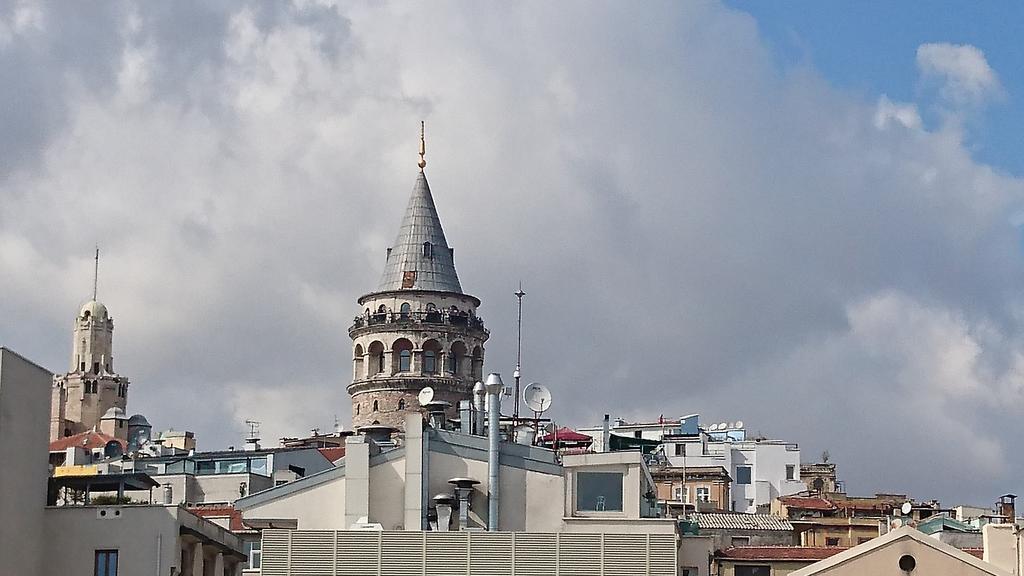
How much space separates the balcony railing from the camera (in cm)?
13075

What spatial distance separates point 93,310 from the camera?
18600cm

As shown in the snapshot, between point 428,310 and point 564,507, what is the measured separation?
74761mm

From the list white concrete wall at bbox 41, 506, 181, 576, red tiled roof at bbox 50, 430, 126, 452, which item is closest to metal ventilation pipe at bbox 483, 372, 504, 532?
white concrete wall at bbox 41, 506, 181, 576

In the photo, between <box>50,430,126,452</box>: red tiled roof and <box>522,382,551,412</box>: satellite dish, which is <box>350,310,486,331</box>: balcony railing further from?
<box>522,382,551,412</box>: satellite dish

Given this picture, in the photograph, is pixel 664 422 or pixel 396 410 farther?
pixel 396 410

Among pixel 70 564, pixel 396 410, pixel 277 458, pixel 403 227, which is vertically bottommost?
pixel 70 564

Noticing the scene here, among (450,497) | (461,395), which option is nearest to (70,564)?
(450,497)

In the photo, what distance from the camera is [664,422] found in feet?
380

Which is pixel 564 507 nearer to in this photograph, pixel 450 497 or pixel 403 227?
pixel 450 497

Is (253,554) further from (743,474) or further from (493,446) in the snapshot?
(743,474)

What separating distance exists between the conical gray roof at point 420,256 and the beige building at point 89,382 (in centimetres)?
2978

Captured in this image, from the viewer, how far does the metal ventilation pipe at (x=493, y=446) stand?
5684 centimetres

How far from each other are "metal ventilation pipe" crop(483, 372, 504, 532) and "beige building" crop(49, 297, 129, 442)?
101 m

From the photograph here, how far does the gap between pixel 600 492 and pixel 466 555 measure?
8.64 m
